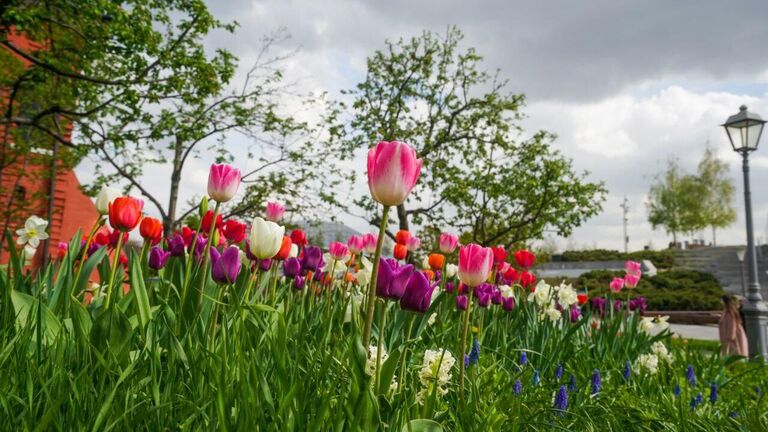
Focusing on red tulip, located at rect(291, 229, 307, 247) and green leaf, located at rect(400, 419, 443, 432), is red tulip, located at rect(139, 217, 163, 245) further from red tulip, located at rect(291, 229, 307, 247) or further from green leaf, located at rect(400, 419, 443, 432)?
green leaf, located at rect(400, 419, 443, 432)

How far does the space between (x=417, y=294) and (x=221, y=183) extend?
1054 mm

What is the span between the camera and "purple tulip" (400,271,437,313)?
177cm

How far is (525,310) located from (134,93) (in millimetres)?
8775

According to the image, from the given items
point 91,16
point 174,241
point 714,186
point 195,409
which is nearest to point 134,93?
point 91,16

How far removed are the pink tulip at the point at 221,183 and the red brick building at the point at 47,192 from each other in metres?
13.2

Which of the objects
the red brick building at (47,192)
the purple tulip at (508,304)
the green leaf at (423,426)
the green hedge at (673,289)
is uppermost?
the red brick building at (47,192)

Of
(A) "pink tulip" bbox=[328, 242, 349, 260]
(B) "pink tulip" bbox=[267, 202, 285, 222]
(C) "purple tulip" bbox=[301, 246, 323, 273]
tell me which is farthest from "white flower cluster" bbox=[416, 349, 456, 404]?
(A) "pink tulip" bbox=[328, 242, 349, 260]

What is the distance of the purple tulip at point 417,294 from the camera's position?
1.77 meters

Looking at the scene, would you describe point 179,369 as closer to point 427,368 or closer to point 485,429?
point 427,368

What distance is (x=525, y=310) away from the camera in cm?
468

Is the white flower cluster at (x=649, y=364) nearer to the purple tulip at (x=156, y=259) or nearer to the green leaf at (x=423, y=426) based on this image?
the green leaf at (x=423, y=426)

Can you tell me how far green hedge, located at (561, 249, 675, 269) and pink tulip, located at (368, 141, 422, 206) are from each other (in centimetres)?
4621

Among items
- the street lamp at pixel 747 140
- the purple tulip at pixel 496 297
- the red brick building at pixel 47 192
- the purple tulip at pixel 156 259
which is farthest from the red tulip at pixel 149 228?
the red brick building at pixel 47 192

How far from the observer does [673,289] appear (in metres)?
30.0
